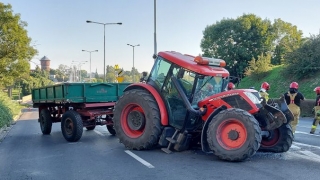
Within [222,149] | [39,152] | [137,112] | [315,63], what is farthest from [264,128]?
[315,63]

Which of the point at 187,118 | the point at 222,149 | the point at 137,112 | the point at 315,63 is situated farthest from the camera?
the point at 315,63

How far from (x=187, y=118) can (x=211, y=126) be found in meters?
0.89

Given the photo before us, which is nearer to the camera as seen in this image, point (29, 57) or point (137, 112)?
point (137, 112)

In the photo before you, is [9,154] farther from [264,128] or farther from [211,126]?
[264,128]

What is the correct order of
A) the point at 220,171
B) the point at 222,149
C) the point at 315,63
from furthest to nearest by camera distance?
the point at 315,63
the point at 222,149
the point at 220,171

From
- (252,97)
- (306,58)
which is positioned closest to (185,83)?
(252,97)

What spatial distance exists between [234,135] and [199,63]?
6.42 ft

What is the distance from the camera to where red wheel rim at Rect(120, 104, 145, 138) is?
9.42m

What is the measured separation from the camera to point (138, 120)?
9.39m

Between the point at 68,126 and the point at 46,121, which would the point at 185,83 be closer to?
the point at 68,126

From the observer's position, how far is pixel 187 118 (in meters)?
8.59

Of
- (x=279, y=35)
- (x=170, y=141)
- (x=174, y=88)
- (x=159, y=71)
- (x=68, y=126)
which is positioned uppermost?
(x=279, y=35)

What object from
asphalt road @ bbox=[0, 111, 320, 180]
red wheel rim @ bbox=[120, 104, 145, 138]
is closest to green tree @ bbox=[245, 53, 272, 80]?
asphalt road @ bbox=[0, 111, 320, 180]

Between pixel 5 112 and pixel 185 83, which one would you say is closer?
pixel 185 83
